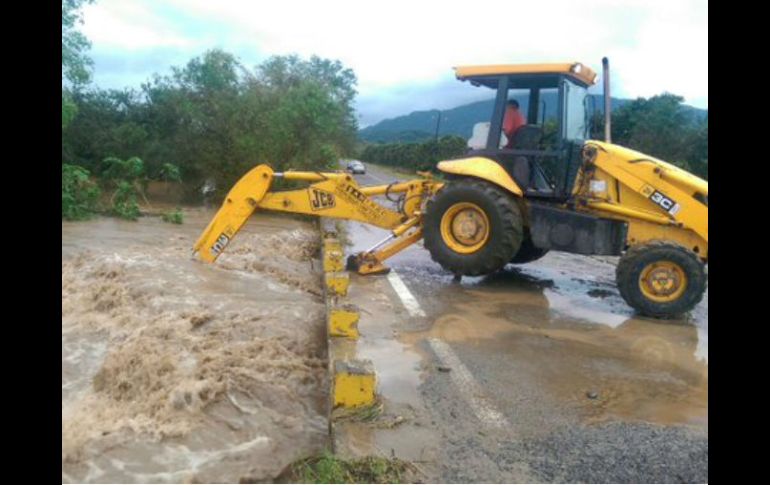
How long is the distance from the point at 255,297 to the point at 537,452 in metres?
4.70

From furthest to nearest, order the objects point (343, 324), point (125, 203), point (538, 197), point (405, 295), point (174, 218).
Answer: point (125, 203) → point (174, 218) → point (538, 197) → point (405, 295) → point (343, 324)

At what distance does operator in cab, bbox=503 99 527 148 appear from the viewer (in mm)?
8383

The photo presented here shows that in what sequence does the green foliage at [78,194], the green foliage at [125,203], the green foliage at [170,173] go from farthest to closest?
1. the green foliage at [170,173]
2. the green foliage at [125,203]
3. the green foliage at [78,194]

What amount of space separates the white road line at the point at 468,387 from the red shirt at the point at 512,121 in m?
3.38

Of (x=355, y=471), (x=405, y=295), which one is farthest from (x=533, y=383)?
(x=405, y=295)

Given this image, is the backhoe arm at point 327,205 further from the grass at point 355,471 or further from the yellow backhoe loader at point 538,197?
the grass at point 355,471

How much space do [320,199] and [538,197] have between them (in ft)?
9.13

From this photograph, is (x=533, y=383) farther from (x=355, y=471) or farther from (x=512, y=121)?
(x=512, y=121)

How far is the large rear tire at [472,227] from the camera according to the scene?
8.04 metres

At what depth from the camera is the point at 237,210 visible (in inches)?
327

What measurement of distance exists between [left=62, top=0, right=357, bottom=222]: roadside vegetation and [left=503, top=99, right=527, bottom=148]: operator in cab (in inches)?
388

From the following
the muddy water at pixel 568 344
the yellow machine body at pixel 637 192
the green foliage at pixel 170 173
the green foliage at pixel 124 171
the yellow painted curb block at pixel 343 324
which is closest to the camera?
the muddy water at pixel 568 344

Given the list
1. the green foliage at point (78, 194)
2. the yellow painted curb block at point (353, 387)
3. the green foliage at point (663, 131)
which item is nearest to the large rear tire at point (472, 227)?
the yellow painted curb block at point (353, 387)

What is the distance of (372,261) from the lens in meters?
9.01
